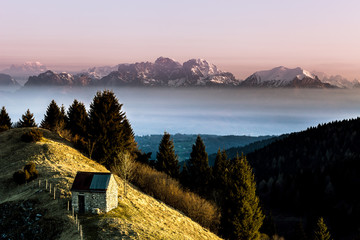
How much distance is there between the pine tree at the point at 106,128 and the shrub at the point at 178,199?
24.1 ft

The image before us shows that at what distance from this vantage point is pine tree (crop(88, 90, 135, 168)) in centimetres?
6569

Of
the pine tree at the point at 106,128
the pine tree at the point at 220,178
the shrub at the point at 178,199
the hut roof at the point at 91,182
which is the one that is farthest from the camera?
the pine tree at the point at 220,178

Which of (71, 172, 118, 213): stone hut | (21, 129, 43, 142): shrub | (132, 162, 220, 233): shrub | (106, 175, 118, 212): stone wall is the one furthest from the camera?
(21, 129, 43, 142): shrub

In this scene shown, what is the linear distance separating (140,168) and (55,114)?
40911mm

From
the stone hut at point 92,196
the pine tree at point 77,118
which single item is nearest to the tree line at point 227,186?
the pine tree at point 77,118

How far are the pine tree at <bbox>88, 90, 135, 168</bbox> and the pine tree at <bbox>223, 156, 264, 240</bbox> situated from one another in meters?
27.0

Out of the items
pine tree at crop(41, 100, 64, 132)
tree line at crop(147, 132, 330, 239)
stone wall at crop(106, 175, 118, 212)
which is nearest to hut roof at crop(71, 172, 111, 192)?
stone wall at crop(106, 175, 118, 212)

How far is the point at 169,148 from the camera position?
82000 mm

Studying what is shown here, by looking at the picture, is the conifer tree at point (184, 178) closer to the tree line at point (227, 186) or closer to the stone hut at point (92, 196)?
the tree line at point (227, 186)

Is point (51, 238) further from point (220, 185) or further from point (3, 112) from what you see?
point (3, 112)

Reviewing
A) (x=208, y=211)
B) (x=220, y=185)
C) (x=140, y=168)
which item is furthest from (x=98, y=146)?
(x=220, y=185)

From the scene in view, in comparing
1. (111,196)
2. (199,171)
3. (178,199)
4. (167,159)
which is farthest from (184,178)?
(111,196)

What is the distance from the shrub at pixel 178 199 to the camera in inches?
2357

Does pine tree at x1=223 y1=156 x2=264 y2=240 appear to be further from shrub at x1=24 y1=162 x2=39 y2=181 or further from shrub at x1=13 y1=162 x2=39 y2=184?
shrub at x1=13 y1=162 x2=39 y2=184
